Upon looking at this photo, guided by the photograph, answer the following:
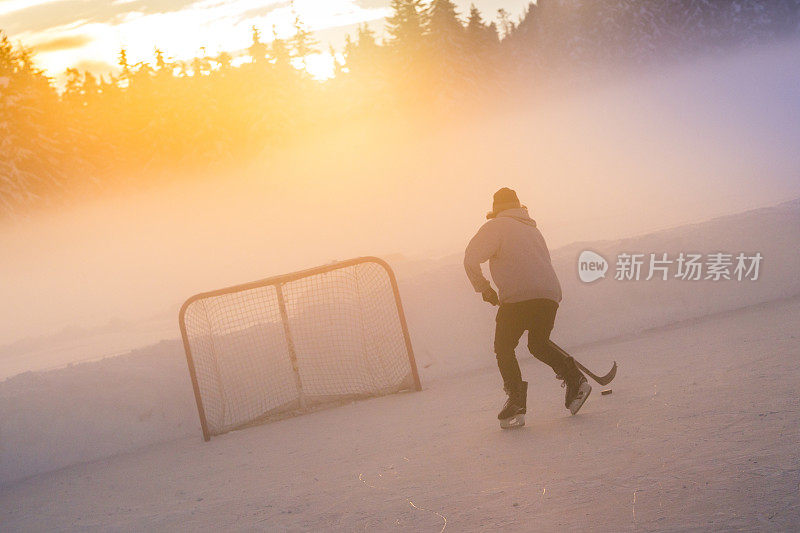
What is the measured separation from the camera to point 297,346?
9875mm

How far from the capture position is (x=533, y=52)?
189 feet

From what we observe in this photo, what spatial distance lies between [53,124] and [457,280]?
35413 mm

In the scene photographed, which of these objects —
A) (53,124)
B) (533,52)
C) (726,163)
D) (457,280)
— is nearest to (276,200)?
(53,124)

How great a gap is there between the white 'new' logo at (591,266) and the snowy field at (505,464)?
6.61 ft

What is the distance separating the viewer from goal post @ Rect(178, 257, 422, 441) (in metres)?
9.02

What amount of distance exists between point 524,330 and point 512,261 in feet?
1.80

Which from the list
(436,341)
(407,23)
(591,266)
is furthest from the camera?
(407,23)

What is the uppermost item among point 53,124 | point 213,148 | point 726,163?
point 53,124

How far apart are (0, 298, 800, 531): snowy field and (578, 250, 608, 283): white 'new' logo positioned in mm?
2014

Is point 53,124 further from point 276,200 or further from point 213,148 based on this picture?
point 276,200

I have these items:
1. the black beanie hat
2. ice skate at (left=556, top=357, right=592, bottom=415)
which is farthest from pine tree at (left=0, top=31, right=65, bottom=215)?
ice skate at (left=556, top=357, right=592, bottom=415)

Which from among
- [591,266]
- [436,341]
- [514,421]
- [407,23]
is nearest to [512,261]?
[514,421]

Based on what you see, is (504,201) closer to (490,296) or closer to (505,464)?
(490,296)

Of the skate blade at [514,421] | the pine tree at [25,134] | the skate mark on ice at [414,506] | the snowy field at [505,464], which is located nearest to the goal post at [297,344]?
the snowy field at [505,464]
